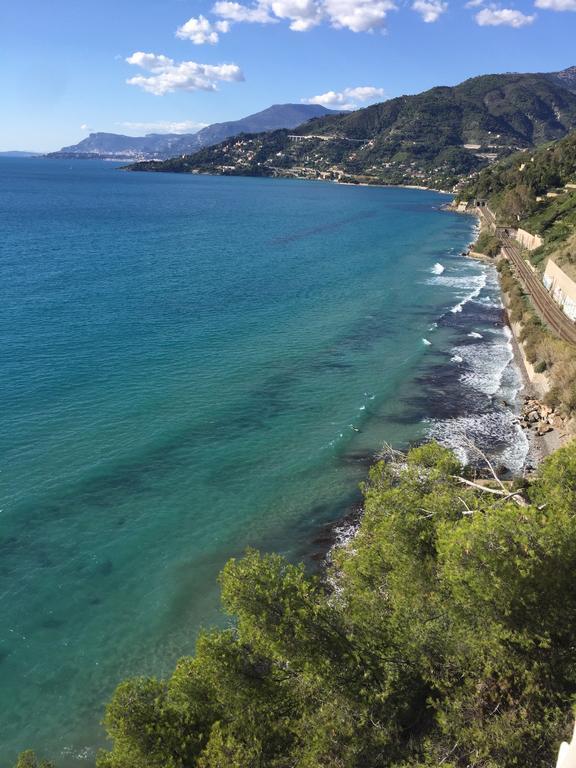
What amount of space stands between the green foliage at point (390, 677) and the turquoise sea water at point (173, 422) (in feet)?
22.9

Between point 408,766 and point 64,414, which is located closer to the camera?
point 408,766

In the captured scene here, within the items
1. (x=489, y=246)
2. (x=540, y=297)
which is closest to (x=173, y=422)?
(x=540, y=297)

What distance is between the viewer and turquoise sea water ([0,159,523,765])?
72.7 feet

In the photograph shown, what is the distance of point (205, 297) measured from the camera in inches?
2571

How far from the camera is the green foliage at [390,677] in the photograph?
12.0 m

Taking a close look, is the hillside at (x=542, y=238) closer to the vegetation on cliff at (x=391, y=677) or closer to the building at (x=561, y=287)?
the building at (x=561, y=287)

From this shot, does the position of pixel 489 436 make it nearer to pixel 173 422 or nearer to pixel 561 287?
pixel 173 422

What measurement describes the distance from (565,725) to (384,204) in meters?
184

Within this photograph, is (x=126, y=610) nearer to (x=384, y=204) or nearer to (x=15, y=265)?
(x=15, y=265)

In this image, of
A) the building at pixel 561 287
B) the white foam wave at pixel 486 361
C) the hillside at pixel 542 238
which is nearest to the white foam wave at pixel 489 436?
the hillside at pixel 542 238

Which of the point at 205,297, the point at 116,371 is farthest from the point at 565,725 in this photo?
the point at 205,297

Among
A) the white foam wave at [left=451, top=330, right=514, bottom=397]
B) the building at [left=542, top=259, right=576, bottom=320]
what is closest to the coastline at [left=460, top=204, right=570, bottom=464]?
the white foam wave at [left=451, top=330, right=514, bottom=397]

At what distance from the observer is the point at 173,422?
36.4 metres

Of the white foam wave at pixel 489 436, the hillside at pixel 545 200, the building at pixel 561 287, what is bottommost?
the white foam wave at pixel 489 436
